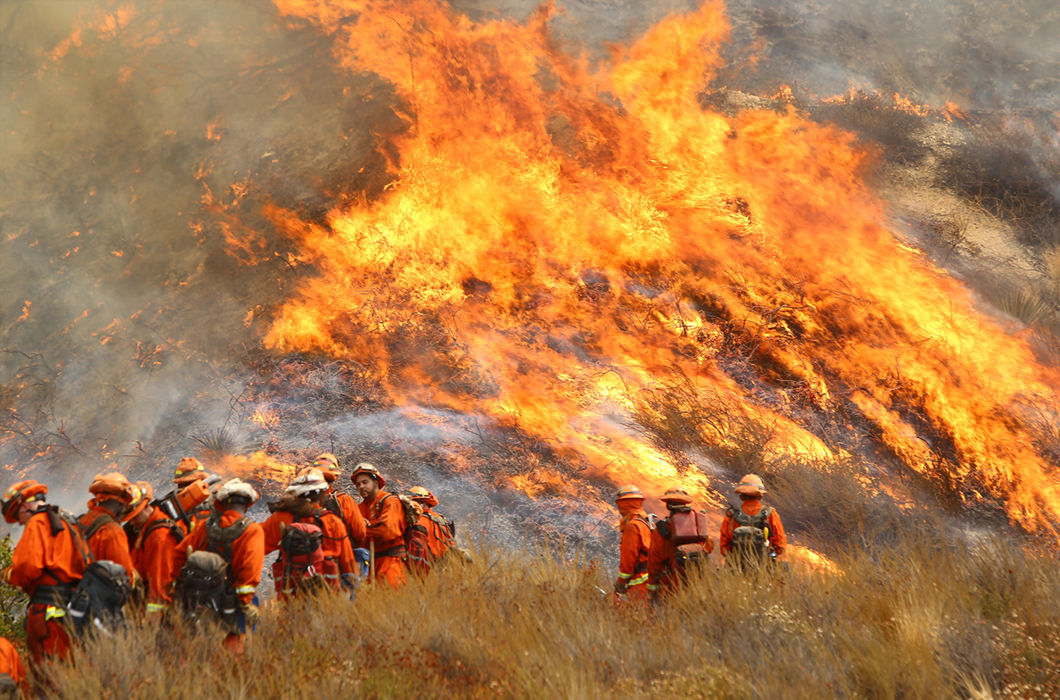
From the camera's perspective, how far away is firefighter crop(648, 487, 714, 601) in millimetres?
7172

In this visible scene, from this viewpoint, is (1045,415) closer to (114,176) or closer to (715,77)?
(715,77)

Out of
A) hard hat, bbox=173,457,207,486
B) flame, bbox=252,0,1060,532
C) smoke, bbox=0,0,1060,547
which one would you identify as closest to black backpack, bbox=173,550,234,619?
hard hat, bbox=173,457,207,486

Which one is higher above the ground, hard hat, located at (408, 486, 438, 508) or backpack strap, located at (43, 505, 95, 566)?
backpack strap, located at (43, 505, 95, 566)

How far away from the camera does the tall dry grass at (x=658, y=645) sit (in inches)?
175

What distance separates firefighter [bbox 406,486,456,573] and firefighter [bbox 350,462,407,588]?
16 centimetres

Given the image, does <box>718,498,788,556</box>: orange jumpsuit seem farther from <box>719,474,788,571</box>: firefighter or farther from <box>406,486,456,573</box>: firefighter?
<box>406,486,456,573</box>: firefighter

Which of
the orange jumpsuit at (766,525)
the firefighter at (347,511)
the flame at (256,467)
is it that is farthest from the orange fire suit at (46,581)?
the flame at (256,467)

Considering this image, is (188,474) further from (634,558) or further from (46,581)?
(634,558)

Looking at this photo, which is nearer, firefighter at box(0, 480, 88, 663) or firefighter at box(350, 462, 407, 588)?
firefighter at box(0, 480, 88, 663)

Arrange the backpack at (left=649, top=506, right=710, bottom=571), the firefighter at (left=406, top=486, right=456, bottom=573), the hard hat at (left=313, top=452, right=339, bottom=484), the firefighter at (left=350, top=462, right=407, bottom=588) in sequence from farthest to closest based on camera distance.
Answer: the firefighter at (left=406, top=486, right=456, bottom=573) → the firefighter at (left=350, top=462, right=407, bottom=588) → the hard hat at (left=313, top=452, right=339, bottom=484) → the backpack at (left=649, top=506, right=710, bottom=571)

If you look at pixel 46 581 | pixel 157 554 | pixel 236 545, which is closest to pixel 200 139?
pixel 157 554

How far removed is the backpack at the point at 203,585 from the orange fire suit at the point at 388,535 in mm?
2339

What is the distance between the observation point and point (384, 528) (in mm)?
7895

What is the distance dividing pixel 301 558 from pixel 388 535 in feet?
4.55
